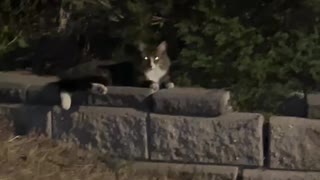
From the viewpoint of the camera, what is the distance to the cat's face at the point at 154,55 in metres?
4.29

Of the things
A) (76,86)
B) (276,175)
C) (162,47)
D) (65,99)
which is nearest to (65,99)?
(65,99)

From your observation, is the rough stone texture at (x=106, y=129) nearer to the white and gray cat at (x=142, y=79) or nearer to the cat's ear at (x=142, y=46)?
the white and gray cat at (x=142, y=79)

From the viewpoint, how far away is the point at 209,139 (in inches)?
156

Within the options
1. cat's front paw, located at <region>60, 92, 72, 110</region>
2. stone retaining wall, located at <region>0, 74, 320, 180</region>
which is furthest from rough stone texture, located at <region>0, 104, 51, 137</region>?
cat's front paw, located at <region>60, 92, 72, 110</region>

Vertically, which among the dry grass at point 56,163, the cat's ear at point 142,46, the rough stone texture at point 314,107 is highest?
the cat's ear at point 142,46

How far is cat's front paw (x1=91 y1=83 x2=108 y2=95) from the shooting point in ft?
13.2

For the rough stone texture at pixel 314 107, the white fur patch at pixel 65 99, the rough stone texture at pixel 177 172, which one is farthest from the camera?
the white fur patch at pixel 65 99

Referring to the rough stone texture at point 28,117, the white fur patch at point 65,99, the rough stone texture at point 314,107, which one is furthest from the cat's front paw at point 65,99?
the rough stone texture at point 314,107

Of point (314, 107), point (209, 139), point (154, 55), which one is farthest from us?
point (154, 55)

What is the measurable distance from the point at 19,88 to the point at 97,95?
0.50m

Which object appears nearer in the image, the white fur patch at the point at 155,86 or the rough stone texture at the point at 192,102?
the rough stone texture at the point at 192,102

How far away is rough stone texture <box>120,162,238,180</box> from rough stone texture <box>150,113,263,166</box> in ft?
0.12

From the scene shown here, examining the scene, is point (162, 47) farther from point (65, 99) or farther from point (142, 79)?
point (65, 99)

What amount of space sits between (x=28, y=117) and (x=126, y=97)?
2.04 feet
